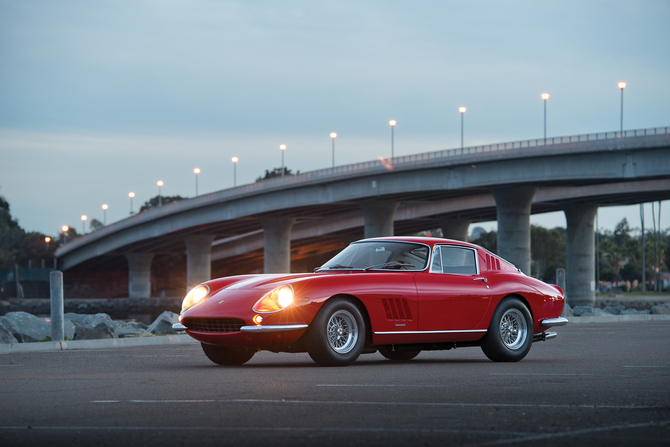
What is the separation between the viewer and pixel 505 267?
11.4 metres

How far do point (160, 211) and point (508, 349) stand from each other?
2490 inches

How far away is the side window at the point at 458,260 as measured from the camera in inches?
424

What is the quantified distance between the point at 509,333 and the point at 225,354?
12.4 feet

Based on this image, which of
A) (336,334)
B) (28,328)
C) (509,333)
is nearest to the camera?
(336,334)

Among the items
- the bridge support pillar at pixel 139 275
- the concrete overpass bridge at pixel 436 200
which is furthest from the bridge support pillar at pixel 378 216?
the bridge support pillar at pixel 139 275

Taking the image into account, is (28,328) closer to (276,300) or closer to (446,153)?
(276,300)

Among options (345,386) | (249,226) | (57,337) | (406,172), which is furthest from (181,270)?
(345,386)

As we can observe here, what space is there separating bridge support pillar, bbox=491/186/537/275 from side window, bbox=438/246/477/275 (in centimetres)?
3842

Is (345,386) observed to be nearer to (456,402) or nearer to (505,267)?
(456,402)

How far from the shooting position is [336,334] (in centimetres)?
961

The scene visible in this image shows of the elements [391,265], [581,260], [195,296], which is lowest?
[581,260]

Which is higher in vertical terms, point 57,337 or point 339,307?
point 339,307

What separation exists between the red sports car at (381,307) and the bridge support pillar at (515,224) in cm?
3773

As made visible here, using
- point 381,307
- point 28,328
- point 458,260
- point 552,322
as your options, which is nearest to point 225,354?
point 381,307
